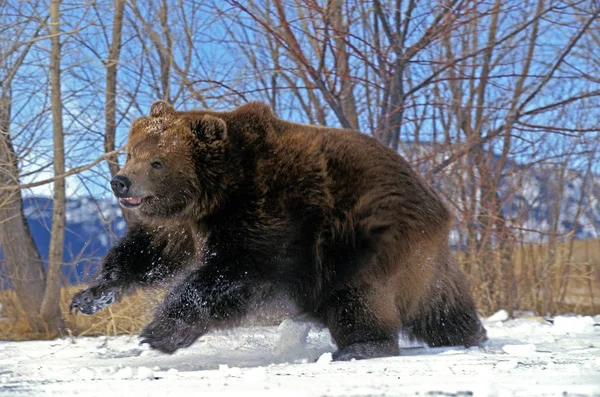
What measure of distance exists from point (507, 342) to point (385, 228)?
168 cm

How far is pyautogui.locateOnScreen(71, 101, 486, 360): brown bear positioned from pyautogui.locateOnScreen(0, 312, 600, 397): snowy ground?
1.22 ft

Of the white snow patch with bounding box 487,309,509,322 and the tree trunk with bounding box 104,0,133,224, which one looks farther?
the tree trunk with bounding box 104,0,133,224

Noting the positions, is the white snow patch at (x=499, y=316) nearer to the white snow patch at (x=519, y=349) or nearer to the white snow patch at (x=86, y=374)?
the white snow patch at (x=519, y=349)

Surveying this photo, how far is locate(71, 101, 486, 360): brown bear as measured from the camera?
4270 mm

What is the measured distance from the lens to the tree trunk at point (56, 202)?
7586mm

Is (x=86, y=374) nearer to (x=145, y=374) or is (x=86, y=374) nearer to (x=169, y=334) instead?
(x=145, y=374)

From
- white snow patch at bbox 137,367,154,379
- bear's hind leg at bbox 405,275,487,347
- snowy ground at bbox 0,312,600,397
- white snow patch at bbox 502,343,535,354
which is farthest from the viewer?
bear's hind leg at bbox 405,275,487,347

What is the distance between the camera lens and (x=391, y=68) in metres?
7.24

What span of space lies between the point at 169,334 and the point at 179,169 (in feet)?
3.36

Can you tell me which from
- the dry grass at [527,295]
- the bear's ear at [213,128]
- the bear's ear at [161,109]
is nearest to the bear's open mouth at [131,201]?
the bear's ear at [213,128]

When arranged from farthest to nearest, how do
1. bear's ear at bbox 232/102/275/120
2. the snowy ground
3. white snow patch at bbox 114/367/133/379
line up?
bear's ear at bbox 232/102/275/120, white snow patch at bbox 114/367/133/379, the snowy ground

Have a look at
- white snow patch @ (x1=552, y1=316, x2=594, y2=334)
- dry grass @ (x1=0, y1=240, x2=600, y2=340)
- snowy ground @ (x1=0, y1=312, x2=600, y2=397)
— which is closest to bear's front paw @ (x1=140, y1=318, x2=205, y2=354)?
snowy ground @ (x1=0, y1=312, x2=600, y2=397)

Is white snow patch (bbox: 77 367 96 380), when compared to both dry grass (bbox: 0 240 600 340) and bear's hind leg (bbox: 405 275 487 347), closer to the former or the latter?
bear's hind leg (bbox: 405 275 487 347)

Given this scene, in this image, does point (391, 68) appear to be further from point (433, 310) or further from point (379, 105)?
point (433, 310)
